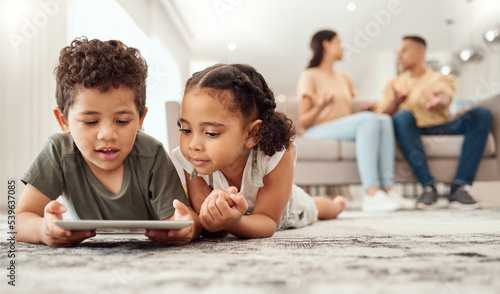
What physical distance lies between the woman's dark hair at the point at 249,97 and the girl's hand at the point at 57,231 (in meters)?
0.34

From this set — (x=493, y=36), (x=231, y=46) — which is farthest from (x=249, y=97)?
(x=231, y=46)

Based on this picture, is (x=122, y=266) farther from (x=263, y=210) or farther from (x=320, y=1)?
(x=320, y=1)

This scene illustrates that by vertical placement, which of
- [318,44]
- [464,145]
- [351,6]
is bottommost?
[464,145]

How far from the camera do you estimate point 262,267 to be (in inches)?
20.8

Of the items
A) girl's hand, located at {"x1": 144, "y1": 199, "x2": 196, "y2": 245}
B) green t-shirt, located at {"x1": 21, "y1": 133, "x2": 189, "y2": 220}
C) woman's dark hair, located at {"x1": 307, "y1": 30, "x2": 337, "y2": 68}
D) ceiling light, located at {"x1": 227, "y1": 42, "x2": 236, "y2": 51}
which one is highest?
ceiling light, located at {"x1": 227, "y1": 42, "x2": 236, "y2": 51}

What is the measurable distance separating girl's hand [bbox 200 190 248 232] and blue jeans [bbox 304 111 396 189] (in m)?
1.48

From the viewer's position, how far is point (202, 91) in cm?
85

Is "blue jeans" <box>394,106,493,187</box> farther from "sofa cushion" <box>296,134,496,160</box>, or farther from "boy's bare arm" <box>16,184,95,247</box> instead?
"boy's bare arm" <box>16,184,95,247</box>

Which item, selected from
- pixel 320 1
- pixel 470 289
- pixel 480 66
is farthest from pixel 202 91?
pixel 480 66

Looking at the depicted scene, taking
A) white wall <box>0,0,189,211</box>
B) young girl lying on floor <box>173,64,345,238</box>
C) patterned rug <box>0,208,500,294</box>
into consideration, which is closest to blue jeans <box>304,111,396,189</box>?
white wall <box>0,0,189,211</box>

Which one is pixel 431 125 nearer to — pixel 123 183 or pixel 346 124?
pixel 346 124

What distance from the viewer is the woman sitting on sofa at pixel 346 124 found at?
208cm

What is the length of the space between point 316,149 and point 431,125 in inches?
25.8

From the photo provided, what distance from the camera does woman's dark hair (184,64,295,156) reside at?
85 centimetres
